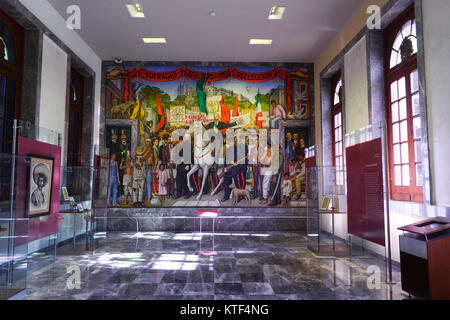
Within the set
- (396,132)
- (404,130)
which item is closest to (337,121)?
(396,132)

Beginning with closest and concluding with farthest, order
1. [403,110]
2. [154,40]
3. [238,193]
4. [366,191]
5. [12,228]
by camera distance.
A: [12,228] → [366,191] → [403,110] → [154,40] → [238,193]

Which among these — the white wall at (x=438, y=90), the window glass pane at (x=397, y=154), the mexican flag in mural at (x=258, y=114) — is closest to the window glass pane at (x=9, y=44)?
the mexican flag in mural at (x=258, y=114)

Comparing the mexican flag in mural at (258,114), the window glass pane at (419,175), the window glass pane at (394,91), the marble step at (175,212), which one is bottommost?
the marble step at (175,212)

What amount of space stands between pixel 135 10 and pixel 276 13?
12.6 ft

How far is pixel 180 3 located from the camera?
26.4ft

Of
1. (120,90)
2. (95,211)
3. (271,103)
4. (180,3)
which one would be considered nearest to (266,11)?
(180,3)

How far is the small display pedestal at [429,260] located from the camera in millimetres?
4117

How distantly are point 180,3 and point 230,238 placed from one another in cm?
671

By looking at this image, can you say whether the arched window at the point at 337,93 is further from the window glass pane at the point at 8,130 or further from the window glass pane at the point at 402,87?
the window glass pane at the point at 8,130

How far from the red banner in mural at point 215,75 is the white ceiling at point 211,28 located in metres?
0.44

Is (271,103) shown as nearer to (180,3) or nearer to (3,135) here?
(180,3)

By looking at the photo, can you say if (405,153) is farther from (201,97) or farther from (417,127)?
(201,97)

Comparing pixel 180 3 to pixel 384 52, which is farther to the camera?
pixel 180 3

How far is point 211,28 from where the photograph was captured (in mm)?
9367
